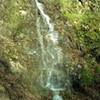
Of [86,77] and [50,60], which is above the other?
[50,60]

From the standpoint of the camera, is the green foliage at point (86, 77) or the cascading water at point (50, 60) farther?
the green foliage at point (86, 77)

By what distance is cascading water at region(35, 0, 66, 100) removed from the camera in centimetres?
1288

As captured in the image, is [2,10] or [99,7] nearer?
[2,10]

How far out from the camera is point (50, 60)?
1336cm

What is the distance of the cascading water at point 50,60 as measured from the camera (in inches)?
507

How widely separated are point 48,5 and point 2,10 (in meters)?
2.07

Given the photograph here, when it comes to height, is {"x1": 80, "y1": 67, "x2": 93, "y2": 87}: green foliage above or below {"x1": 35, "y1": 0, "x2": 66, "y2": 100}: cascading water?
below

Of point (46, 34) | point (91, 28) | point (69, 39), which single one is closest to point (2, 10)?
point (46, 34)

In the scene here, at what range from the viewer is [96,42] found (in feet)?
46.9

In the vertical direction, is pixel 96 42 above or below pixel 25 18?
below

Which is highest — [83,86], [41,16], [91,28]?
[41,16]

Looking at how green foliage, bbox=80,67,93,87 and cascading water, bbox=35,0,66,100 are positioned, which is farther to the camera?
green foliage, bbox=80,67,93,87

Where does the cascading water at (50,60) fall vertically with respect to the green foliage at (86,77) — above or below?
above

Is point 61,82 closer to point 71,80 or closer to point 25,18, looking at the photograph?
point 71,80
